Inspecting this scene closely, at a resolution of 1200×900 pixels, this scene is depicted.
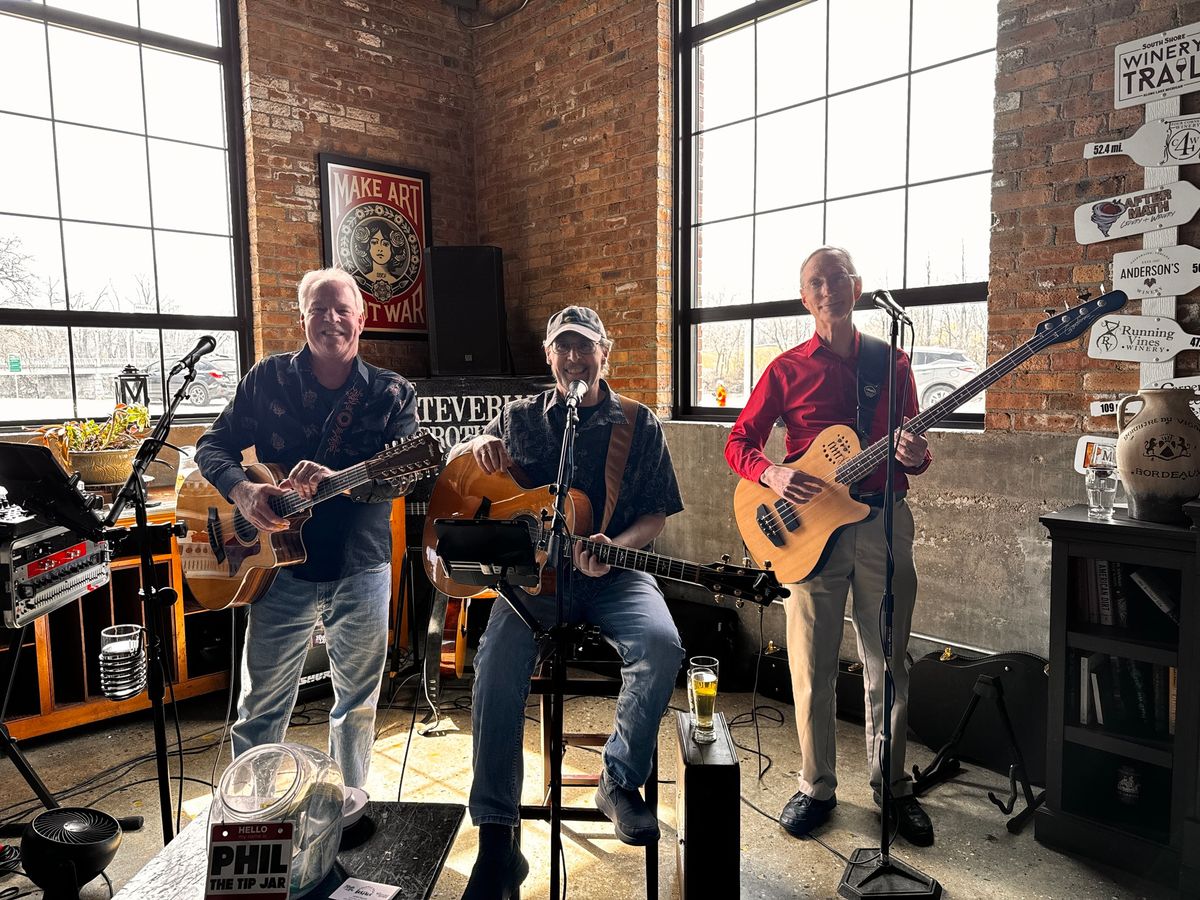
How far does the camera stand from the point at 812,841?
2.47 meters

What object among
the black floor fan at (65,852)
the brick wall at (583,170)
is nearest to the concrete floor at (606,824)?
the black floor fan at (65,852)

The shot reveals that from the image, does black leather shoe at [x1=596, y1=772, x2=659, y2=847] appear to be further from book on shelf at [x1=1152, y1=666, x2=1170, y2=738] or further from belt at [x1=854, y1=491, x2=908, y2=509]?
book on shelf at [x1=1152, y1=666, x2=1170, y2=738]

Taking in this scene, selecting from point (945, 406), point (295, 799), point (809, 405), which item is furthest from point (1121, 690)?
point (295, 799)

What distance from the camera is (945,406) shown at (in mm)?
2322

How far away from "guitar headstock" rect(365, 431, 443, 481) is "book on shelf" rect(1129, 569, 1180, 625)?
6.78 feet

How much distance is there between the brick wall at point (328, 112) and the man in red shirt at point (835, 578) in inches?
114

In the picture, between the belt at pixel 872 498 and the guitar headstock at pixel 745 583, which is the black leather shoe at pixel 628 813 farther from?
the belt at pixel 872 498

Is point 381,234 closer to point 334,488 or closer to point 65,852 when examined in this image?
point 334,488

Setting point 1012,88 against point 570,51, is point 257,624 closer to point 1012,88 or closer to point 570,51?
point 1012,88

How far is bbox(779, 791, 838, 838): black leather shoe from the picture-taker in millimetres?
2504

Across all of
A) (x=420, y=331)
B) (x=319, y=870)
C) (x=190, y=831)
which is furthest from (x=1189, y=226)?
(x=420, y=331)

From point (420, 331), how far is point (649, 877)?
11.7ft

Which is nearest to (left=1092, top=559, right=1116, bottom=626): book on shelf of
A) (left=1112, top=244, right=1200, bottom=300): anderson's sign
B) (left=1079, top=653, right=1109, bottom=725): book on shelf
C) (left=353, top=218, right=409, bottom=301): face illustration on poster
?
(left=1079, top=653, right=1109, bottom=725): book on shelf

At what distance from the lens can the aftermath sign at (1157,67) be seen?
8.02ft
